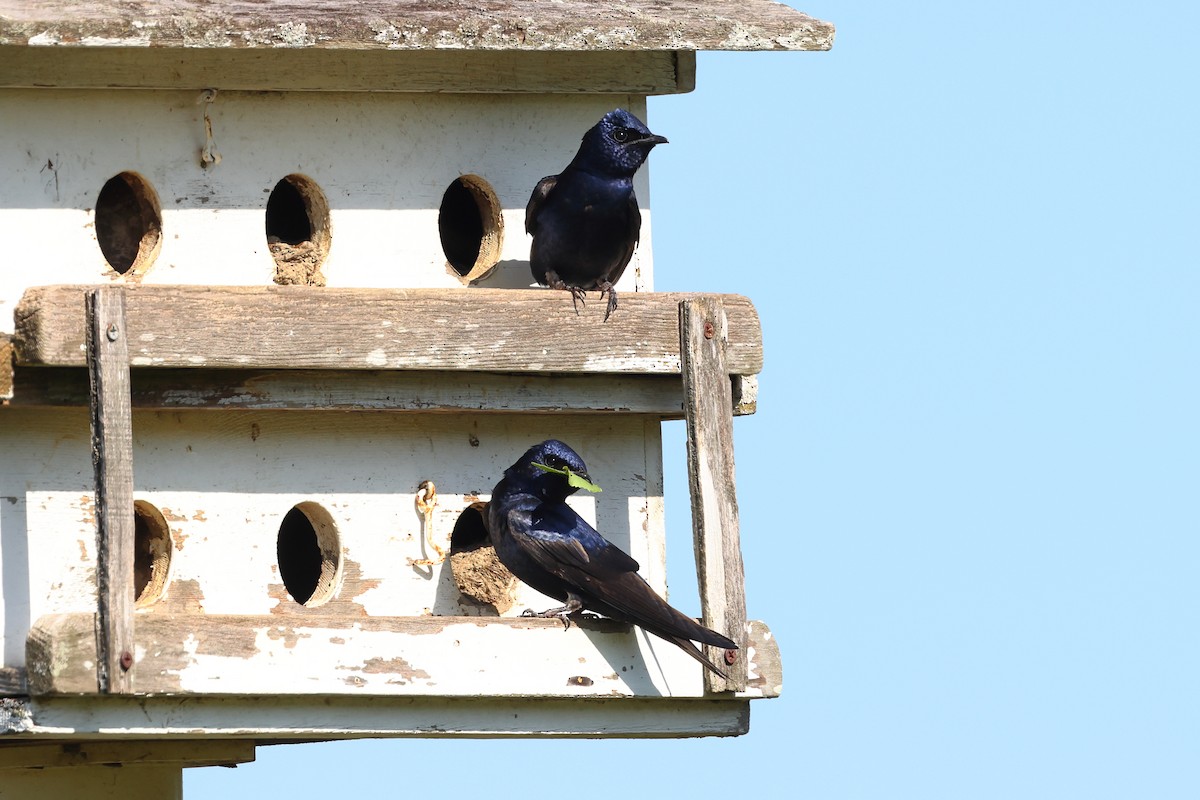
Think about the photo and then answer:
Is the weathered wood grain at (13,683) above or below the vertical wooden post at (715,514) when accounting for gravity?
below

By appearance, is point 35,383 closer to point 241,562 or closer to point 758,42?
point 241,562

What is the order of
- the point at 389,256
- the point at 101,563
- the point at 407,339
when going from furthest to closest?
→ the point at 389,256 → the point at 407,339 → the point at 101,563

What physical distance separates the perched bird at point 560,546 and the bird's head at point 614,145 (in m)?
0.92

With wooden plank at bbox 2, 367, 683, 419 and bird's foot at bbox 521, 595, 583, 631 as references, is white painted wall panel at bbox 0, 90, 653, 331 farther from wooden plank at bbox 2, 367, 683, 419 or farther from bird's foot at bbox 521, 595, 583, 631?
bird's foot at bbox 521, 595, 583, 631

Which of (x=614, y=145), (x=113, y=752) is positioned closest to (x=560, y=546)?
(x=614, y=145)

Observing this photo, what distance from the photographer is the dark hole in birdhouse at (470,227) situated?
1002 cm

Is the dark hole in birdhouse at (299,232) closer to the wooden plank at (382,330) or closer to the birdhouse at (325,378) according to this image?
the birdhouse at (325,378)

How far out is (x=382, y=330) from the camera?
9094 mm

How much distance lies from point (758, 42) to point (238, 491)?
6.83 ft

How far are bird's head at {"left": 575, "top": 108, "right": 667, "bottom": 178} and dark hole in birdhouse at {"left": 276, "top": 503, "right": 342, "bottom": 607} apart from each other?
1.39m

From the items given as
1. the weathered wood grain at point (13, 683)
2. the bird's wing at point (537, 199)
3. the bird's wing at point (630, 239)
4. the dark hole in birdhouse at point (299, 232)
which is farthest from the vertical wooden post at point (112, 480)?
the bird's wing at point (630, 239)

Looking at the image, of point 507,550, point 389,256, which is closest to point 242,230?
point 389,256

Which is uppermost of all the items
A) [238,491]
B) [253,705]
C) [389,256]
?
[389,256]

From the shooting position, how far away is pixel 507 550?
371 inches
